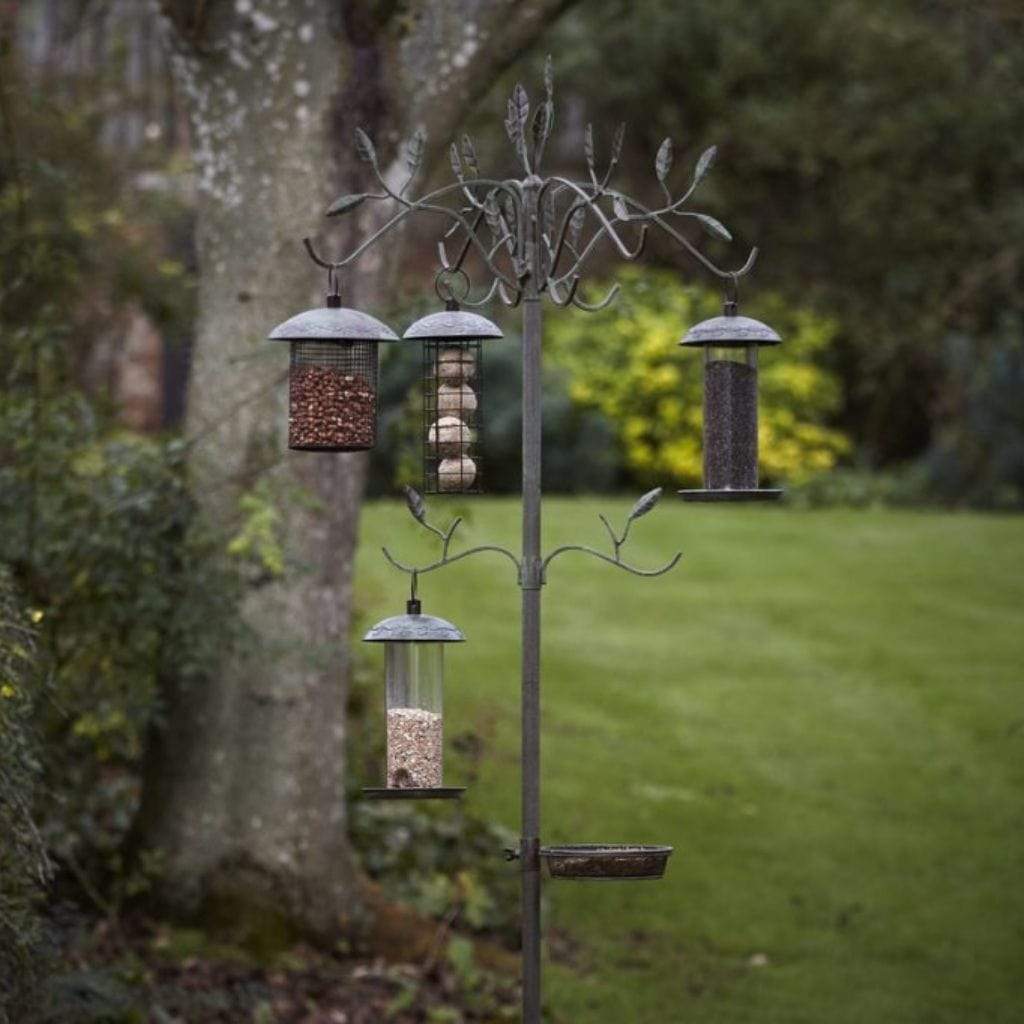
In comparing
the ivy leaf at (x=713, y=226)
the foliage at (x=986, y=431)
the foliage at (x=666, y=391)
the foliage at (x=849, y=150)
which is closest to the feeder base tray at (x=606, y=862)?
the ivy leaf at (x=713, y=226)

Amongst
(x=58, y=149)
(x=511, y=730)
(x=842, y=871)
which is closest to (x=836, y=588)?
(x=511, y=730)

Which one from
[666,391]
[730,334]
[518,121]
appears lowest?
[730,334]

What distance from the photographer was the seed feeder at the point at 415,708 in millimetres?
3854

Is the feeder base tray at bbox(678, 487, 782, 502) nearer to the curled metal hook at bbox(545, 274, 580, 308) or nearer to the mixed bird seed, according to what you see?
the curled metal hook at bbox(545, 274, 580, 308)

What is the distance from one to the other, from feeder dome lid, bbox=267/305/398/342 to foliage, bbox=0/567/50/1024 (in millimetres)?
924

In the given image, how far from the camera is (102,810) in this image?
22.4 feet

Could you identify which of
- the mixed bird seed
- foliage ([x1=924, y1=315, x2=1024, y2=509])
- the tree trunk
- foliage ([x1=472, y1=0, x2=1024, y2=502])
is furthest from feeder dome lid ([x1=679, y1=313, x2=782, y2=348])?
foliage ([x1=472, y1=0, x2=1024, y2=502])

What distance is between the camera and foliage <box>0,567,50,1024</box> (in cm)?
396

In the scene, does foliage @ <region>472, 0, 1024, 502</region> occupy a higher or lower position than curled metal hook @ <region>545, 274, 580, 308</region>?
higher

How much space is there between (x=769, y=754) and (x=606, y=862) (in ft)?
16.2

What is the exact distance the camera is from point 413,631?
3.80 m

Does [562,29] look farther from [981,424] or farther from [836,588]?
[836,588]

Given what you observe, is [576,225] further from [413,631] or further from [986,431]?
[986,431]

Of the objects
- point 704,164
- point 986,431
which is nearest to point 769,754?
point 704,164
